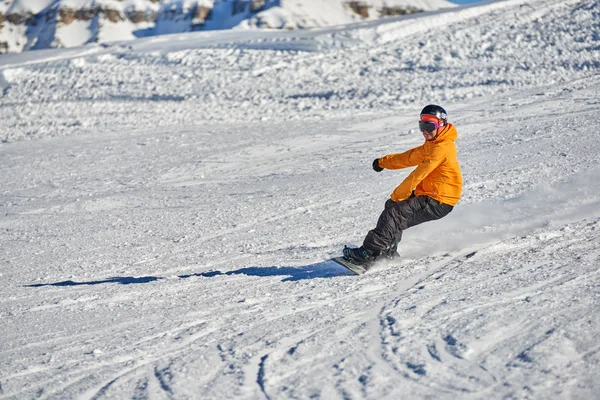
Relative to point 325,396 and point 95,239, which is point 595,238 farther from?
point 95,239

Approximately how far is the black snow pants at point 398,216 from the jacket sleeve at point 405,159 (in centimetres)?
31

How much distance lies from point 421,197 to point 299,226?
97.9 inches

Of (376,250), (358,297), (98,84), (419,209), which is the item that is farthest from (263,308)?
(98,84)

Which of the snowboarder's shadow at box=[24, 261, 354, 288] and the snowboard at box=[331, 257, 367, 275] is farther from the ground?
the snowboard at box=[331, 257, 367, 275]

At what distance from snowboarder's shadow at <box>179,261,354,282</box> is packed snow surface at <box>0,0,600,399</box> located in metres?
0.04

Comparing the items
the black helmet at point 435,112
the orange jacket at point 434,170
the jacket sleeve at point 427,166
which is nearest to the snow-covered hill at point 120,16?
the orange jacket at point 434,170

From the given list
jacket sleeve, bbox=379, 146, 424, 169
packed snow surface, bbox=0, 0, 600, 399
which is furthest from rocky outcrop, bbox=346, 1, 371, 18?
jacket sleeve, bbox=379, 146, 424, 169

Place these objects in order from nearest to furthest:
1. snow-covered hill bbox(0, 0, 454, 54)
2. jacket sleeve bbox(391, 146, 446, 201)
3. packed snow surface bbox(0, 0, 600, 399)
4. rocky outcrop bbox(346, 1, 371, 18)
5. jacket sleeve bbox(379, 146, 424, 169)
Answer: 1. packed snow surface bbox(0, 0, 600, 399)
2. jacket sleeve bbox(391, 146, 446, 201)
3. jacket sleeve bbox(379, 146, 424, 169)
4. rocky outcrop bbox(346, 1, 371, 18)
5. snow-covered hill bbox(0, 0, 454, 54)

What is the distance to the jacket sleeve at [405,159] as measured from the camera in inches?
247

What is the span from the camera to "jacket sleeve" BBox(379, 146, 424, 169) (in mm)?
6266

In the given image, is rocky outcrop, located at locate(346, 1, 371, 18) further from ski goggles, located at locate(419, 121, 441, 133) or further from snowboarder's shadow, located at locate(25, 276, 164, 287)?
ski goggles, located at locate(419, 121, 441, 133)

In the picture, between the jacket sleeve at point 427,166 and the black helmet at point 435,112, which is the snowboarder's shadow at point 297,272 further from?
the black helmet at point 435,112

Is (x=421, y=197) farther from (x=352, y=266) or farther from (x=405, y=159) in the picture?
(x=352, y=266)

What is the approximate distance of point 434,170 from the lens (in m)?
6.21
